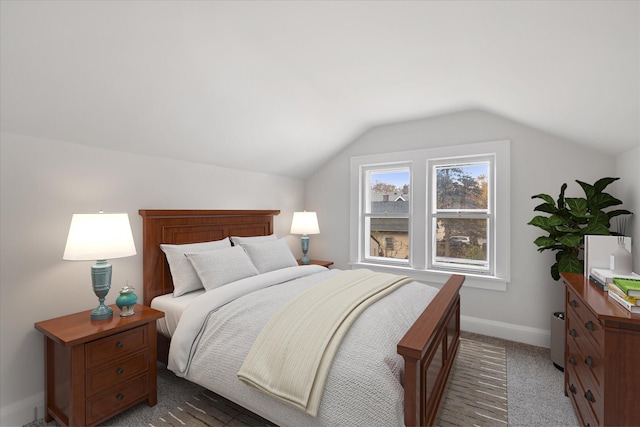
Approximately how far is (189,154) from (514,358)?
3.64 meters

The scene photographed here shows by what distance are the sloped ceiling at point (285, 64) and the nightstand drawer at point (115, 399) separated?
1747mm

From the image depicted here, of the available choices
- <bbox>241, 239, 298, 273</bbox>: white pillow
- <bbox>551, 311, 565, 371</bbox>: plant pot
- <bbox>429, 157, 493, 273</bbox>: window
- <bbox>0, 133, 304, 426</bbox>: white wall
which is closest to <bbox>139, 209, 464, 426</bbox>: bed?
<bbox>0, 133, 304, 426</bbox>: white wall

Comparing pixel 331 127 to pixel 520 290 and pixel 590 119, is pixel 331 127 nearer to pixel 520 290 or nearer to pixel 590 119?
pixel 590 119

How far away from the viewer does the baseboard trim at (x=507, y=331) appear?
9.98 feet

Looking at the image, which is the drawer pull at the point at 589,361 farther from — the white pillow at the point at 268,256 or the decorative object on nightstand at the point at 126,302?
the decorative object on nightstand at the point at 126,302

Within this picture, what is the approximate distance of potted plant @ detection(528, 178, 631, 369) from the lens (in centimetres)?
242

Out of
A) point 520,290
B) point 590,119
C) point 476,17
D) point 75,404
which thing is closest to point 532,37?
point 476,17

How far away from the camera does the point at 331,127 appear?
362cm

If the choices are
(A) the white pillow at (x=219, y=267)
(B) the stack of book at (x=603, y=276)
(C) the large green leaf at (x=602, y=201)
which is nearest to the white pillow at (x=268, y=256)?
(A) the white pillow at (x=219, y=267)

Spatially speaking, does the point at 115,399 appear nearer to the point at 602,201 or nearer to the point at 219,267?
the point at 219,267

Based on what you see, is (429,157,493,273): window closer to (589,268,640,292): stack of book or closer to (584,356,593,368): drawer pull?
(589,268,640,292): stack of book

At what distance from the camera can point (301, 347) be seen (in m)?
1.54

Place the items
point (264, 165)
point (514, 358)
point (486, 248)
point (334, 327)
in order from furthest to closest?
1. point (264, 165)
2. point (486, 248)
3. point (514, 358)
4. point (334, 327)

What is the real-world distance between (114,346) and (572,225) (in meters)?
3.61
